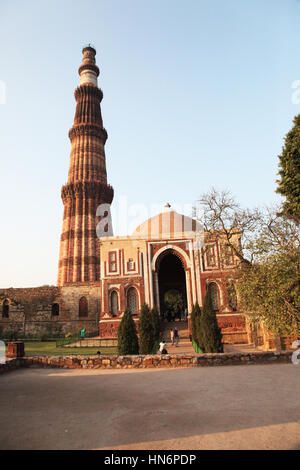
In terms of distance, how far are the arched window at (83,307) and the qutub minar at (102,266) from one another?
0.09 m

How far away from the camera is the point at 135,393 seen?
6172 mm

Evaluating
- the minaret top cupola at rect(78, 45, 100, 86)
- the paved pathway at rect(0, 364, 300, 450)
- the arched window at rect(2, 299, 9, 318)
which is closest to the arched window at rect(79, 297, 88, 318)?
the arched window at rect(2, 299, 9, 318)

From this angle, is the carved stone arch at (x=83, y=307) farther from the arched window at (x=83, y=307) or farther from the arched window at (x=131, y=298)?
the arched window at (x=131, y=298)

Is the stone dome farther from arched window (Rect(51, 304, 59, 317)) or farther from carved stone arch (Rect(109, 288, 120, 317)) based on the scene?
arched window (Rect(51, 304, 59, 317))

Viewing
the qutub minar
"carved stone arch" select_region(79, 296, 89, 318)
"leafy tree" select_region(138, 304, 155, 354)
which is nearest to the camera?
"leafy tree" select_region(138, 304, 155, 354)

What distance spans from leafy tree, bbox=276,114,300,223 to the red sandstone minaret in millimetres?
22689

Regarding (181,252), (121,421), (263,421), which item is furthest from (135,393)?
(181,252)

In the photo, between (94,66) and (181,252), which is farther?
(94,66)

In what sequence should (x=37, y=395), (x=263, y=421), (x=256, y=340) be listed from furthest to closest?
(x=256, y=340) < (x=37, y=395) < (x=263, y=421)

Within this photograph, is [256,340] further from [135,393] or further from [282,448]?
[282,448]

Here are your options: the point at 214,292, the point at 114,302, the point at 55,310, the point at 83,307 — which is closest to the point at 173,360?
the point at 214,292

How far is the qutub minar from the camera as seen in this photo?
2128 centimetres

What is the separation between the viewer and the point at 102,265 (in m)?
22.4
